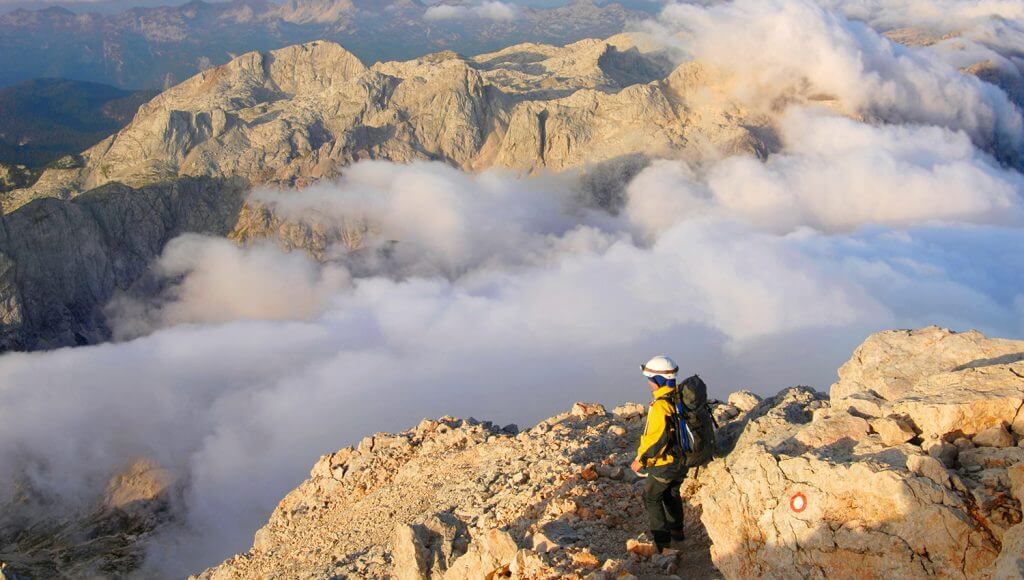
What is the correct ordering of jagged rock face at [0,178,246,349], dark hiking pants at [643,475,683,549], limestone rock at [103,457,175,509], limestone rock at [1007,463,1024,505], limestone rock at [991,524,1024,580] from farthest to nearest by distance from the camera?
jagged rock face at [0,178,246,349]
limestone rock at [103,457,175,509]
dark hiking pants at [643,475,683,549]
limestone rock at [1007,463,1024,505]
limestone rock at [991,524,1024,580]

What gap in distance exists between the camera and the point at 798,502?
12.9 meters

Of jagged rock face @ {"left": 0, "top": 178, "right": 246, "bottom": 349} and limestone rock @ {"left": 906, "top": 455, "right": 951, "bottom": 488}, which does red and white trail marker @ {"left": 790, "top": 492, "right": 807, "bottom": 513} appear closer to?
limestone rock @ {"left": 906, "top": 455, "right": 951, "bottom": 488}

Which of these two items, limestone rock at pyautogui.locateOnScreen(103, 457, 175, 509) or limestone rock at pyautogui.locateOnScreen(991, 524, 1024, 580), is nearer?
limestone rock at pyautogui.locateOnScreen(991, 524, 1024, 580)

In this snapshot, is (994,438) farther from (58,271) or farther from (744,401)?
(58,271)

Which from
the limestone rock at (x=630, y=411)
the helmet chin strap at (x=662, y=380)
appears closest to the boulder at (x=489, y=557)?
the helmet chin strap at (x=662, y=380)

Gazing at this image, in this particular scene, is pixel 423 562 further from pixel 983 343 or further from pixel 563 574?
pixel 983 343

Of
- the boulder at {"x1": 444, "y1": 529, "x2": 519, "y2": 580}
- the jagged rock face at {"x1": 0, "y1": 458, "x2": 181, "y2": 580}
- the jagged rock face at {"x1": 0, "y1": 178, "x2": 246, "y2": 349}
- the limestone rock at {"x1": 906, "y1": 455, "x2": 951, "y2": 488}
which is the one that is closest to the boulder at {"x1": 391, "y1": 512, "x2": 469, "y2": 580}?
the boulder at {"x1": 444, "y1": 529, "x2": 519, "y2": 580}

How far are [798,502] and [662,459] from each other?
8.91 ft

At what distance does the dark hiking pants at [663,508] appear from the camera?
15.0 metres

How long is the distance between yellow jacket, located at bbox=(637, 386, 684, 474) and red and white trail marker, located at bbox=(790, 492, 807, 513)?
2.39 meters

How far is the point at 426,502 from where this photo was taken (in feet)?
77.6

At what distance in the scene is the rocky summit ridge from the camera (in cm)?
1178

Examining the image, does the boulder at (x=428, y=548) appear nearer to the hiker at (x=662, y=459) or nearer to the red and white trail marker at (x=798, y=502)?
the hiker at (x=662, y=459)

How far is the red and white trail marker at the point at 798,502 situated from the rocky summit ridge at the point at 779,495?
0.02 metres
